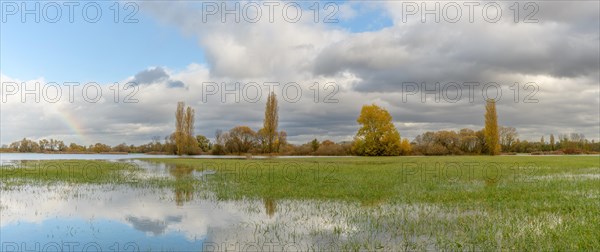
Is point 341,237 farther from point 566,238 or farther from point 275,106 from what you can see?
point 275,106

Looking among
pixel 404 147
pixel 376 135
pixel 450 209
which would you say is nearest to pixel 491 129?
pixel 404 147

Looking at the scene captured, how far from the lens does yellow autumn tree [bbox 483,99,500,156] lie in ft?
284

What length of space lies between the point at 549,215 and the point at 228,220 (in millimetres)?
9953

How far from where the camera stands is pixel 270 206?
48.3ft

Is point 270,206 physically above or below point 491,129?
below

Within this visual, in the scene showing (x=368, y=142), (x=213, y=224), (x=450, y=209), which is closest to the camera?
(x=213, y=224)

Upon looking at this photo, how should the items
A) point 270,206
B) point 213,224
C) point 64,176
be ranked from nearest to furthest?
point 213,224 → point 270,206 → point 64,176

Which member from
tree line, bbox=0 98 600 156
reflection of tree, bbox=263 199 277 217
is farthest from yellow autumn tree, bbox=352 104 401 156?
reflection of tree, bbox=263 199 277 217

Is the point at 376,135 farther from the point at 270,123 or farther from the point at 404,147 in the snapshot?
the point at 270,123

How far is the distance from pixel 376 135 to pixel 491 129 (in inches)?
1282

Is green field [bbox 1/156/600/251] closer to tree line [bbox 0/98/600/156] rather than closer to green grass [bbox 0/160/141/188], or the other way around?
green grass [bbox 0/160/141/188]

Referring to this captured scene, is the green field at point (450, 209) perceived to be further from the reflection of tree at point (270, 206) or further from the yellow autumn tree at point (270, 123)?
the yellow autumn tree at point (270, 123)

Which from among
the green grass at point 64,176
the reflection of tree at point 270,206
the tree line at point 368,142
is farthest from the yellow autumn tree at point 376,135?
the reflection of tree at point 270,206

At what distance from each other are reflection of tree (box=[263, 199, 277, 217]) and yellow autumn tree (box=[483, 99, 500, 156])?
82.5 m
